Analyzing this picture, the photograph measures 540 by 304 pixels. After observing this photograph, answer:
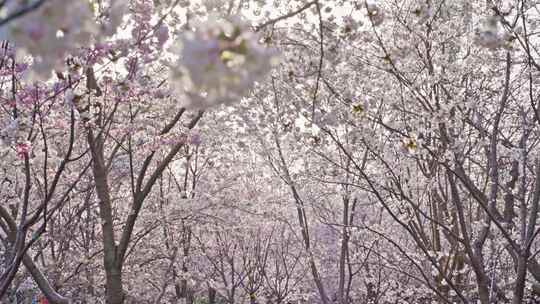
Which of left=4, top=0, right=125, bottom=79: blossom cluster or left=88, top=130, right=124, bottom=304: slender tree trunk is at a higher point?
left=88, top=130, right=124, bottom=304: slender tree trunk

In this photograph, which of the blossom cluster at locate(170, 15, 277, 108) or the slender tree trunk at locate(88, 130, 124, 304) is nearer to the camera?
the blossom cluster at locate(170, 15, 277, 108)

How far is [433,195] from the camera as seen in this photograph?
6828mm

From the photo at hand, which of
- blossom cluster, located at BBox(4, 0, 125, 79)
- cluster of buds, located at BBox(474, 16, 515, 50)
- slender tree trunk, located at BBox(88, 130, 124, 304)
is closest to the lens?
blossom cluster, located at BBox(4, 0, 125, 79)

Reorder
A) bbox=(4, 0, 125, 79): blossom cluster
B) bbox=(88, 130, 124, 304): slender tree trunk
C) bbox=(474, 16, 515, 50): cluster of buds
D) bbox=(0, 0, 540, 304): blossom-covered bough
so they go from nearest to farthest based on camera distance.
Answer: bbox=(4, 0, 125, 79): blossom cluster
bbox=(0, 0, 540, 304): blossom-covered bough
bbox=(474, 16, 515, 50): cluster of buds
bbox=(88, 130, 124, 304): slender tree trunk

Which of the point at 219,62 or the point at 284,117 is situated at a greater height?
the point at 284,117

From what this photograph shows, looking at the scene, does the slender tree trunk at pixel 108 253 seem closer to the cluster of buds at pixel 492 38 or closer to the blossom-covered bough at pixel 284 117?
the blossom-covered bough at pixel 284 117

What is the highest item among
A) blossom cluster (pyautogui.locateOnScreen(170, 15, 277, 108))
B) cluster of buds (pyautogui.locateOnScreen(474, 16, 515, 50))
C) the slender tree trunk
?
cluster of buds (pyautogui.locateOnScreen(474, 16, 515, 50))

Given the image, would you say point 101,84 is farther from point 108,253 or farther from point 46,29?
point 46,29

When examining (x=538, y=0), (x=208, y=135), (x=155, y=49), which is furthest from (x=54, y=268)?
(x=538, y=0)

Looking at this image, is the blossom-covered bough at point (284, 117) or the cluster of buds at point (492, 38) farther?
the cluster of buds at point (492, 38)

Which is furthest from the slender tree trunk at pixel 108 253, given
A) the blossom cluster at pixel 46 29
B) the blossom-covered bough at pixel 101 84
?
the blossom cluster at pixel 46 29

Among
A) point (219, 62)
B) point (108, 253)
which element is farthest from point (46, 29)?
point (108, 253)

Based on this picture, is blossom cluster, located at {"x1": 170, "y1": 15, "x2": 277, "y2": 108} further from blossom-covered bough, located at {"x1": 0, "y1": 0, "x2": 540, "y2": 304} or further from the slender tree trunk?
the slender tree trunk

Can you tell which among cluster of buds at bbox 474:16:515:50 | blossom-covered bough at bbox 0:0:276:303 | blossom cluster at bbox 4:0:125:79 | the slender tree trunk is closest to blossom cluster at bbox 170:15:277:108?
blossom-covered bough at bbox 0:0:276:303
